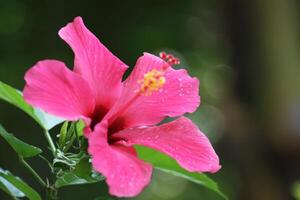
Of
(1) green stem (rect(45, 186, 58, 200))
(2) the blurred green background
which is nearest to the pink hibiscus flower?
(1) green stem (rect(45, 186, 58, 200))

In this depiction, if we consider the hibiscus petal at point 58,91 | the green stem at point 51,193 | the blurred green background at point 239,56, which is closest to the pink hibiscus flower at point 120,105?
the hibiscus petal at point 58,91

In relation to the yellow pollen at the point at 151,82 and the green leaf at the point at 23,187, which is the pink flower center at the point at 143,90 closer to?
the yellow pollen at the point at 151,82

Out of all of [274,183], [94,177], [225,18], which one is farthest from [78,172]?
[225,18]

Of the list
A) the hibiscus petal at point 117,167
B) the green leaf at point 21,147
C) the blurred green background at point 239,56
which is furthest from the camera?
the blurred green background at point 239,56

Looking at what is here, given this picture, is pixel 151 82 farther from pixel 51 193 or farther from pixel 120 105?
pixel 51 193

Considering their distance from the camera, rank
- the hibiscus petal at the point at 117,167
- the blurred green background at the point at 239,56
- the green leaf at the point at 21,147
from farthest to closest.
→ 1. the blurred green background at the point at 239,56
2. the green leaf at the point at 21,147
3. the hibiscus petal at the point at 117,167

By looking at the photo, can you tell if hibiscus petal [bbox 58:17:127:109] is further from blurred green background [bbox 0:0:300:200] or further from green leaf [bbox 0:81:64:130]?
blurred green background [bbox 0:0:300:200]
